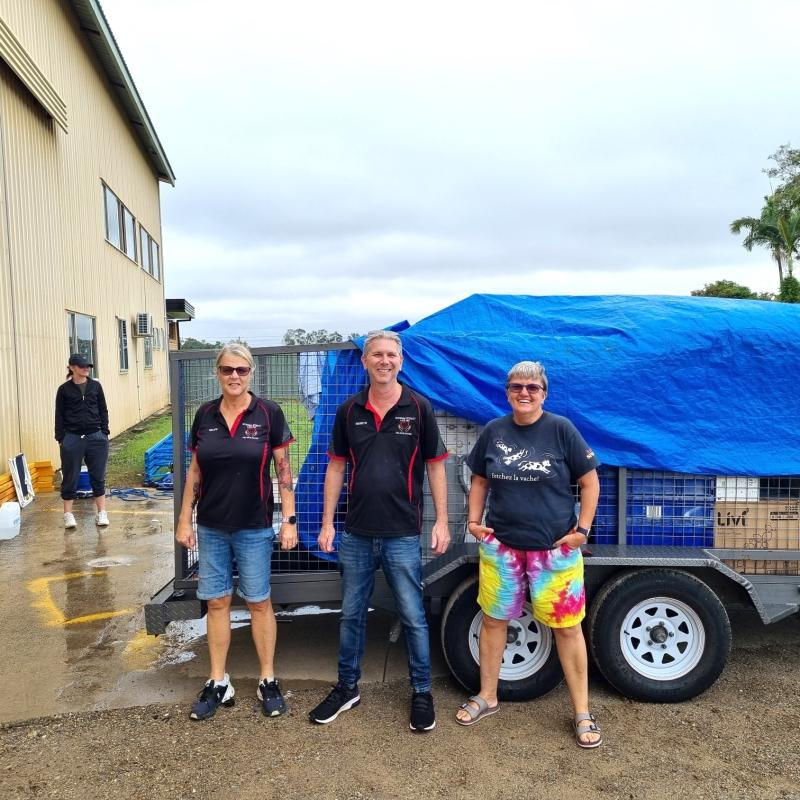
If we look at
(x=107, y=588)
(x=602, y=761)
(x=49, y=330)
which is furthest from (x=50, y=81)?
(x=602, y=761)

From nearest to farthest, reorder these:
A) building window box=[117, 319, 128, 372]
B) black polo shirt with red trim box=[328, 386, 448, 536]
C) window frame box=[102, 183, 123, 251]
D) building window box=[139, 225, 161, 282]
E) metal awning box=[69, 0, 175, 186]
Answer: black polo shirt with red trim box=[328, 386, 448, 536] < metal awning box=[69, 0, 175, 186] < window frame box=[102, 183, 123, 251] < building window box=[117, 319, 128, 372] < building window box=[139, 225, 161, 282]

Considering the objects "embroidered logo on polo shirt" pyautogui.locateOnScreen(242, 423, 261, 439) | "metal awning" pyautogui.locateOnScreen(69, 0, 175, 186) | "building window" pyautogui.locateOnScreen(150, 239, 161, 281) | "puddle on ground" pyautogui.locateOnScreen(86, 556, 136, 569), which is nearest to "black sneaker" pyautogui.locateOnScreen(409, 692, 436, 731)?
"embroidered logo on polo shirt" pyautogui.locateOnScreen(242, 423, 261, 439)

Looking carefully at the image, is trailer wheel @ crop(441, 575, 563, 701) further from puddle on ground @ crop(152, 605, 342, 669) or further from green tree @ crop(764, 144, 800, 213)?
green tree @ crop(764, 144, 800, 213)

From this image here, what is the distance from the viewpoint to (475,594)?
3.63 m

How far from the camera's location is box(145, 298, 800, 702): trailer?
357 centimetres

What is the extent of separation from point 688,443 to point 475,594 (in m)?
1.44

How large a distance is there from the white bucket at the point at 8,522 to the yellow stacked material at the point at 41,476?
2.50m

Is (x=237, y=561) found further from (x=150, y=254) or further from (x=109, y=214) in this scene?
(x=150, y=254)

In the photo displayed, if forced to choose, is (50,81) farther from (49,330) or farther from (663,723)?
(663,723)

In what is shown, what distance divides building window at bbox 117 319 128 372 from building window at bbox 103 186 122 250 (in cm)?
189

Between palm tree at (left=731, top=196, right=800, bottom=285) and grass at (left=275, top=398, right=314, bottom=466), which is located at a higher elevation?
palm tree at (left=731, top=196, right=800, bottom=285)

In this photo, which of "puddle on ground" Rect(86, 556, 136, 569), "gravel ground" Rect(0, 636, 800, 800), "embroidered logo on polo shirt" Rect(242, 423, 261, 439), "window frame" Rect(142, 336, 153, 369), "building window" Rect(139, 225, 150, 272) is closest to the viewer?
"gravel ground" Rect(0, 636, 800, 800)

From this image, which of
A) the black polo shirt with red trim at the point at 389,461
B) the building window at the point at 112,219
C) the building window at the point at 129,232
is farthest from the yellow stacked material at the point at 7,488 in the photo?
the building window at the point at 129,232

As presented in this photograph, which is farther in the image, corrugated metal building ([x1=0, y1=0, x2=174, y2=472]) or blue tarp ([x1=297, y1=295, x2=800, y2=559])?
corrugated metal building ([x1=0, y1=0, x2=174, y2=472])
